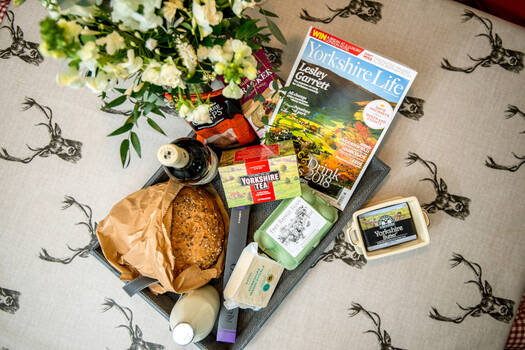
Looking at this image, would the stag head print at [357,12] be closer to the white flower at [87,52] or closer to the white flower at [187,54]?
the white flower at [187,54]

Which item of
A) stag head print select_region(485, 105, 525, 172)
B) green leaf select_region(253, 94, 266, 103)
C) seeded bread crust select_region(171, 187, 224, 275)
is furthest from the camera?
stag head print select_region(485, 105, 525, 172)

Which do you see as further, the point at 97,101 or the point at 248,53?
the point at 97,101

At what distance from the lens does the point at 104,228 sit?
765 millimetres

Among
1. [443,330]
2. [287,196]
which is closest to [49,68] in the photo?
[287,196]

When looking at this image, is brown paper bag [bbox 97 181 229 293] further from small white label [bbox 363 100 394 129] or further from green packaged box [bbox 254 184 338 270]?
small white label [bbox 363 100 394 129]

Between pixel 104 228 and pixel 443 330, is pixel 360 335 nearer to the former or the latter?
pixel 443 330

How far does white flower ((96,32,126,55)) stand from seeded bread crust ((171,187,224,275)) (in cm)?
40

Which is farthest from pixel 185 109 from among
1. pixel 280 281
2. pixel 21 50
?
pixel 21 50

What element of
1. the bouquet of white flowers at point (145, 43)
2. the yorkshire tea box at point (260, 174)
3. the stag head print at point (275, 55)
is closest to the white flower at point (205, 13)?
the bouquet of white flowers at point (145, 43)

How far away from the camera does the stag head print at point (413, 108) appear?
0.88m

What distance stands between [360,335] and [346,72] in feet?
2.32

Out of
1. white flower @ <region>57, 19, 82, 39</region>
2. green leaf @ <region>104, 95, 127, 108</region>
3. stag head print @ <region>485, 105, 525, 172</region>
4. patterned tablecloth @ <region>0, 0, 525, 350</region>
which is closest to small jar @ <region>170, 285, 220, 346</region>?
patterned tablecloth @ <region>0, 0, 525, 350</region>

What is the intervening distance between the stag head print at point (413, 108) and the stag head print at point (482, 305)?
0.39 meters

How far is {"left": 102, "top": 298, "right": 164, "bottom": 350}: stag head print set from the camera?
928 mm
